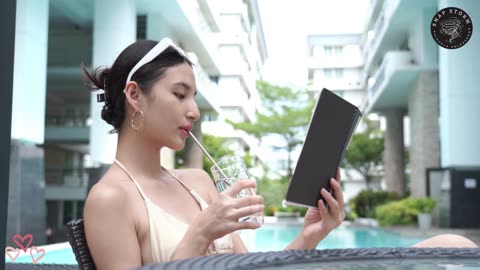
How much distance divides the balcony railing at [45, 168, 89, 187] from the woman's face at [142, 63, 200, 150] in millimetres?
8743

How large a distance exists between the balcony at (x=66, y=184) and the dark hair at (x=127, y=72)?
833 centimetres

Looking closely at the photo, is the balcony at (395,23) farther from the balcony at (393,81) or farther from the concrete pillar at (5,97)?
the concrete pillar at (5,97)

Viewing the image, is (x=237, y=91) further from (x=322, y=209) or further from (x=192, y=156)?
(x=322, y=209)

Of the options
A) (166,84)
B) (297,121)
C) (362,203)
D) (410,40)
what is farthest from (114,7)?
(297,121)

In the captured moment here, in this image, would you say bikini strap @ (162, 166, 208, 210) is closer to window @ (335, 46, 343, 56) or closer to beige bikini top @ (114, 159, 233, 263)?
Result: beige bikini top @ (114, 159, 233, 263)

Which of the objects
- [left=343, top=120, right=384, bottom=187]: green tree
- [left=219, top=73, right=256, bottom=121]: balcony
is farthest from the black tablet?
[left=343, top=120, right=384, bottom=187]: green tree

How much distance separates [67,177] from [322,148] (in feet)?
29.9

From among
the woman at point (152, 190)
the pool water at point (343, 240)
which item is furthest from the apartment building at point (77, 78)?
the woman at point (152, 190)

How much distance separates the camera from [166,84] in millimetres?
936

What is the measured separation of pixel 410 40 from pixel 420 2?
1307 mm

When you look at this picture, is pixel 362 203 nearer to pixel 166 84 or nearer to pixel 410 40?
pixel 410 40

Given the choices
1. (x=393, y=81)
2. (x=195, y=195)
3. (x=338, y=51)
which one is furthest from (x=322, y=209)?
(x=338, y=51)

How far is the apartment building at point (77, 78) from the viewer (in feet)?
17.0

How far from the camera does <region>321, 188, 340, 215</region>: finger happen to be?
0.97 meters
